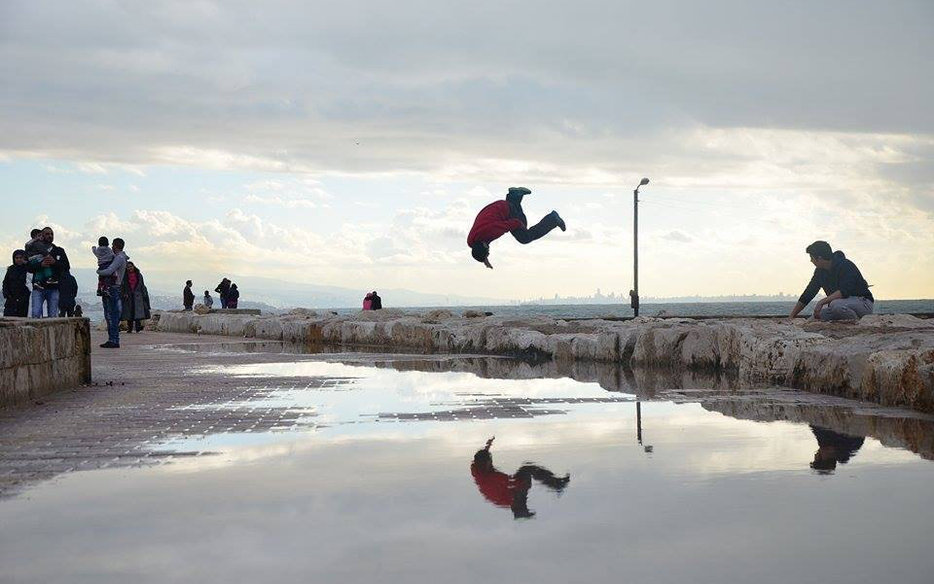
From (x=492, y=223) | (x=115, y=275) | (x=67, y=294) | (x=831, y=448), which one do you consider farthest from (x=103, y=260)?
(x=831, y=448)

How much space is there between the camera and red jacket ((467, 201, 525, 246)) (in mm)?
17703

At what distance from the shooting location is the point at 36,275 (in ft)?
63.7

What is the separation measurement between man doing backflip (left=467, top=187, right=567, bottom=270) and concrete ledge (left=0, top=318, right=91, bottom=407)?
7278mm

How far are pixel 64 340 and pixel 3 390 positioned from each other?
2203mm

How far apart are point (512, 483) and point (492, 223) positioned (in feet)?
41.5

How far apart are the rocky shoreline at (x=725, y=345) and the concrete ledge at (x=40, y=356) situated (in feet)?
21.8

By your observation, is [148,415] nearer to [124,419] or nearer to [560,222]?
[124,419]

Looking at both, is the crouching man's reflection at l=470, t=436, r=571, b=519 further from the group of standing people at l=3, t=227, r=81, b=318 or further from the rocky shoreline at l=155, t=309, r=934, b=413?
the group of standing people at l=3, t=227, r=81, b=318

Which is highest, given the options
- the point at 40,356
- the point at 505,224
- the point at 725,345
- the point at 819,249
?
the point at 505,224

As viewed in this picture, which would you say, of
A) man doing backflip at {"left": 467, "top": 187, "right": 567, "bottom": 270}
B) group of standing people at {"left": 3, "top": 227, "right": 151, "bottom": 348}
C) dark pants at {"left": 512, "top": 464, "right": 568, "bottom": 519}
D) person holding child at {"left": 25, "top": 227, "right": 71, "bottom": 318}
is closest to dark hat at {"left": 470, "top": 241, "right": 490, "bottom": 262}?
man doing backflip at {"left": 467, "top": 187, "right": 567, "bottom": 270}

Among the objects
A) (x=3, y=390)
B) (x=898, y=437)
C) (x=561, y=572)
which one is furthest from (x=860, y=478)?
(x=3, y=390)

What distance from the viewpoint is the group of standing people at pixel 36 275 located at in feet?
63.4

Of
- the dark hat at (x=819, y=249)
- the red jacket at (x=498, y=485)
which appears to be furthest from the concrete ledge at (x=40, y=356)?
the dark hat at (x=819, y=249)

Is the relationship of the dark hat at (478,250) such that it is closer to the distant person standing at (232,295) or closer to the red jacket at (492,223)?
the red jacket at (492,223)
